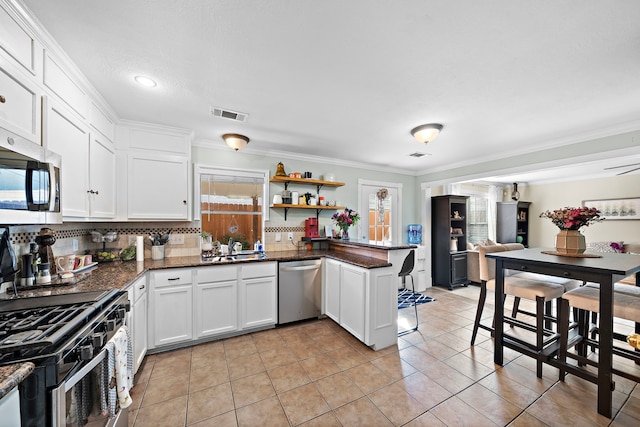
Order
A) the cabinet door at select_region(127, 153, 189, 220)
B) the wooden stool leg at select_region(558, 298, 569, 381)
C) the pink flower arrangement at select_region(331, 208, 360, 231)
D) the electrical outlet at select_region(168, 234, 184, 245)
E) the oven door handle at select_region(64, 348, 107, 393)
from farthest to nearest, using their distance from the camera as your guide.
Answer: the pink flower arrangement at select_region(331, 208, 360, 231)
the electrical outlet at select_region(168, 234, 184, 245)
the cabinet door at select_region(127, 153, 189, 220)
the wooden stool leg at select_region(558, 298, 569, 381)
the oven door handle at select_region(64, 348, 107, 393)

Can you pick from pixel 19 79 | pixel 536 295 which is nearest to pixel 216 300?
pixel 19 79

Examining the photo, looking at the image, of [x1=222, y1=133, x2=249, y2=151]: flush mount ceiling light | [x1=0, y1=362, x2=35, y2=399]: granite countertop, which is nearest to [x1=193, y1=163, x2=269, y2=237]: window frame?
[x1=222, y1=133, x2=249, y2=151]: flush mount ceiling light

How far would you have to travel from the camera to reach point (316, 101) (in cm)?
232

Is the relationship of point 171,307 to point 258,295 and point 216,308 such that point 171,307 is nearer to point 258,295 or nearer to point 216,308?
point 216,308

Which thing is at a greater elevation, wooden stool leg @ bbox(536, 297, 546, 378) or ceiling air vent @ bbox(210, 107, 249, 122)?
ceiling air vent @ bbox(210, 107, 249, 122)

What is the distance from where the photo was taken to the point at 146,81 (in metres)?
1.99

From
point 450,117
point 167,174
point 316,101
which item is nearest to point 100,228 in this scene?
point 167,174

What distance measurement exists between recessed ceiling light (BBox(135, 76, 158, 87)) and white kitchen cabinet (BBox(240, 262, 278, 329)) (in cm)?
190

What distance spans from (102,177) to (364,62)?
251 cm

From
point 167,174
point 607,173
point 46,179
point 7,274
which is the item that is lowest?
point 7,274

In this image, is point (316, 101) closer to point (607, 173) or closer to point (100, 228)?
point (100, 228)

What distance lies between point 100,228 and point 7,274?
1.52m

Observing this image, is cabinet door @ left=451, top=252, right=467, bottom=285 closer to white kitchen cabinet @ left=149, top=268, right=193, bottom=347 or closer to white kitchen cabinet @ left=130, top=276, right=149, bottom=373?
white kitchen cabinet @ left=149, top=268, right=193, bottom=347

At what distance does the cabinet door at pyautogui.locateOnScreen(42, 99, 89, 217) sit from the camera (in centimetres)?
158
